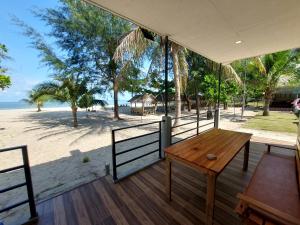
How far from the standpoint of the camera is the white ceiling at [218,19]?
6.70ft

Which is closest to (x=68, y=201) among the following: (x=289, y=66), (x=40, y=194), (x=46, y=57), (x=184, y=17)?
(x=40, y=194)

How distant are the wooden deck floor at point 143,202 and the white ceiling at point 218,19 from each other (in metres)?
2.73

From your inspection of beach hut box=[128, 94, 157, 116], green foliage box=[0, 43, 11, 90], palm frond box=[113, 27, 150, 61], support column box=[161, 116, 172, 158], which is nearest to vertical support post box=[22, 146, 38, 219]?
support column box=[161, 116, 172, 158]

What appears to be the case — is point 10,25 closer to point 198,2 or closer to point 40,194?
point 40,194

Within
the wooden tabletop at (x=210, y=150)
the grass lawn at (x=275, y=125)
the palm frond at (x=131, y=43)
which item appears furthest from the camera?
the grass lawn at (x=275, y=125)

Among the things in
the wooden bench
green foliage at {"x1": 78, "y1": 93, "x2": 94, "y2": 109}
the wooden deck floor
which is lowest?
the wooden deck floor

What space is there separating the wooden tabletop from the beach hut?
41.1 ft

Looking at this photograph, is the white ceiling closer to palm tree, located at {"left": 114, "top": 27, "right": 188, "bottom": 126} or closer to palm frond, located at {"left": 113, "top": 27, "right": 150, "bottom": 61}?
palm tree, located at {"left": 114, "top": 27, "right": 188, "bottom": 126}

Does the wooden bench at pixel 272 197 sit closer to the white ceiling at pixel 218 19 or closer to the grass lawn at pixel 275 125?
the white ceiling at pixel 218 19

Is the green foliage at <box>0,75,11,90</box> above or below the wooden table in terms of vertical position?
above

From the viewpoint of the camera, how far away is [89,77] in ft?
37.6

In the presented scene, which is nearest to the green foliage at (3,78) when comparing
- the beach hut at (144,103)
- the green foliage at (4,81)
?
the green foliage at (4,81)

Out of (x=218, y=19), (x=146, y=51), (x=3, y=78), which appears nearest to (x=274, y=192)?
(x=218, y=19)

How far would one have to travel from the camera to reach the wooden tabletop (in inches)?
67.6
